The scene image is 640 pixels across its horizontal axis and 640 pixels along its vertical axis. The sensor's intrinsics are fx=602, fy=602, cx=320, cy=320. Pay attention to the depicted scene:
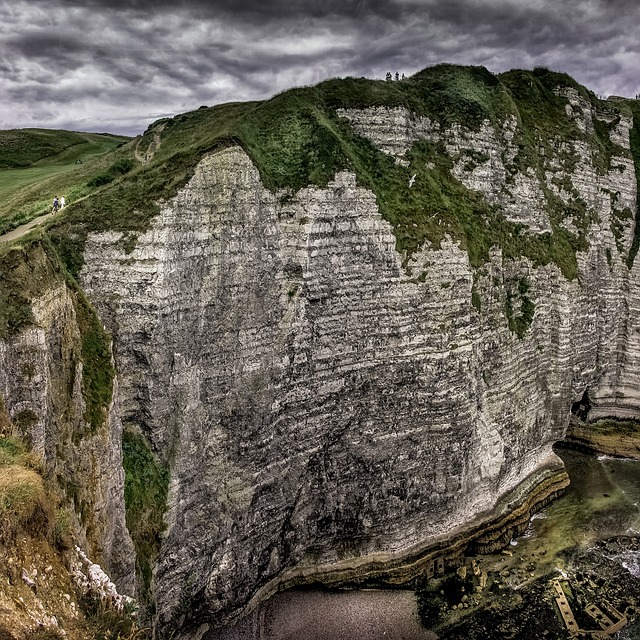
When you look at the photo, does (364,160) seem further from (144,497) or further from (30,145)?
(30,145)

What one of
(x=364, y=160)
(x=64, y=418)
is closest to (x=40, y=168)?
(x=364, y=160)

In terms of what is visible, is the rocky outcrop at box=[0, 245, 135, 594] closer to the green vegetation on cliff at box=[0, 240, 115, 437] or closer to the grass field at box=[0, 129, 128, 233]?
the green vegetation on cliff at box=[0, 240, 115, 437]

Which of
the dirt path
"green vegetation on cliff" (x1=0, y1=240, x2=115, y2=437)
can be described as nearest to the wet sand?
"green vegetation on cliff" (x1=0, y1=240, x2=115, y2=437)

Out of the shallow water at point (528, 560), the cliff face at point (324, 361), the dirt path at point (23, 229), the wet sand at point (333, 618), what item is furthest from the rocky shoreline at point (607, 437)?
the dirt path at point (23, 229)

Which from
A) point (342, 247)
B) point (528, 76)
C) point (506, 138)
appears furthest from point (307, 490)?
point (528, 76)

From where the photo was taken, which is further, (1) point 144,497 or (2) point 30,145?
(2) point 30,145

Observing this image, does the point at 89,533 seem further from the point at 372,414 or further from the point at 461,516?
the point at 461,516
